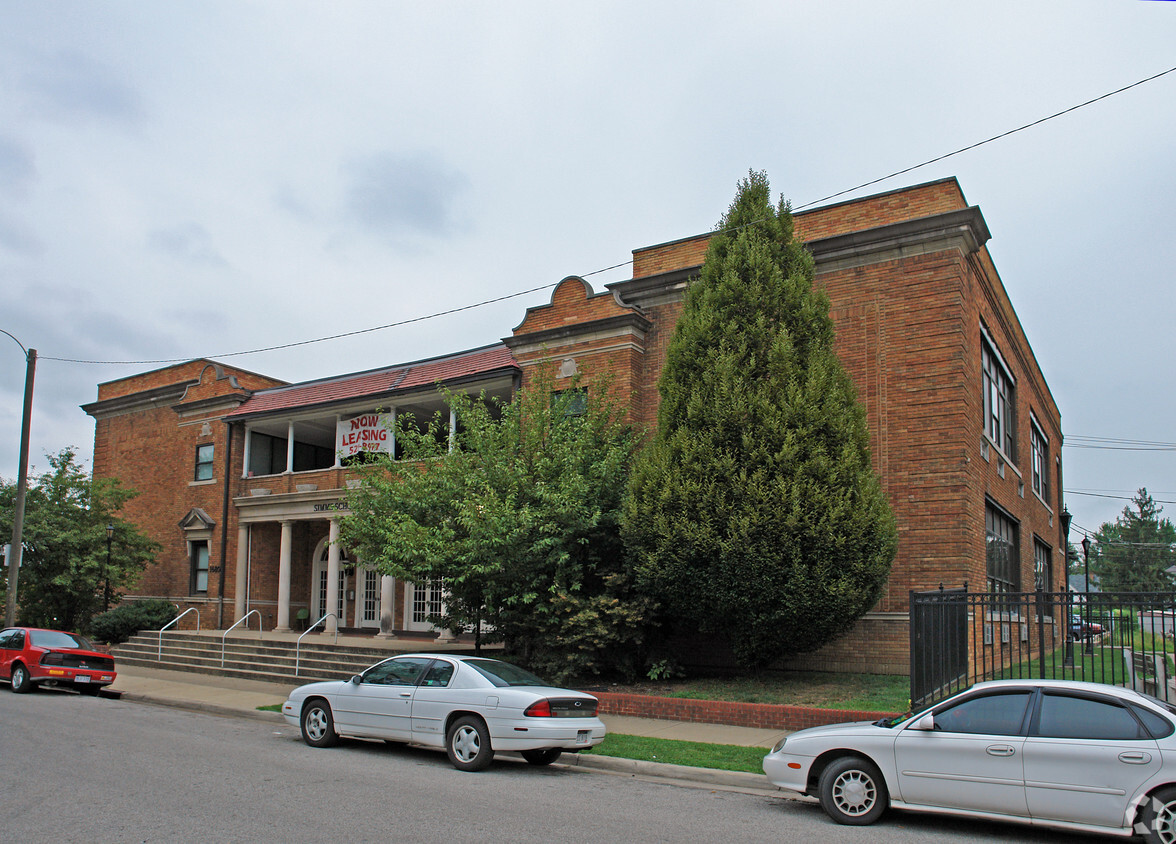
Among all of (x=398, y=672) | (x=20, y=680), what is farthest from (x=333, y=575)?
(x=398, y=672)

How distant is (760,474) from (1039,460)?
17388 millimetres

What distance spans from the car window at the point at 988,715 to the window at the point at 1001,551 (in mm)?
10767

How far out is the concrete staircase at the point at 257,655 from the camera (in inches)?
784

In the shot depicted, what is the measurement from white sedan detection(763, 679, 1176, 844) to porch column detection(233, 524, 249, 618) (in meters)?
21.8

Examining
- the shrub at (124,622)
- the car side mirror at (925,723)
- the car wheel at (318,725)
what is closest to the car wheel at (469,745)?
the car wheel at (318,725)

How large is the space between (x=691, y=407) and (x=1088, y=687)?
797 cm

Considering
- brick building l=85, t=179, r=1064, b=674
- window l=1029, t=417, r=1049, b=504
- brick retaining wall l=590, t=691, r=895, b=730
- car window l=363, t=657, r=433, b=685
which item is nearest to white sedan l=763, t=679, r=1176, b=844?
brick retaining wall l=590, t=691, r=895, b=730

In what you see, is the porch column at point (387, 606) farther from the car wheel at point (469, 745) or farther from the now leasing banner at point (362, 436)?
the car wheel at point (469, 745)

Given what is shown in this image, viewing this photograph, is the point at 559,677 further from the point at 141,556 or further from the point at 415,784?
the point at 141,556

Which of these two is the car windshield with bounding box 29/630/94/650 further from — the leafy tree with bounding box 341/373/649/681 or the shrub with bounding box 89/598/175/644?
the shrub with bounding box 89/598/175/644

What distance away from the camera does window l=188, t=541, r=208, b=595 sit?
28656 mm

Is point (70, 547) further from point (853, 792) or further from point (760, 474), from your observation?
point (853, 792)

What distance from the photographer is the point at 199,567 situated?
28.8 meters

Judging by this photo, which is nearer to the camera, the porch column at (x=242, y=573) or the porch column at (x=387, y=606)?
the porch column at (x=387, y=606)
